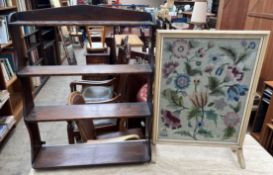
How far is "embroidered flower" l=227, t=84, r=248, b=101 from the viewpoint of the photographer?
100cm


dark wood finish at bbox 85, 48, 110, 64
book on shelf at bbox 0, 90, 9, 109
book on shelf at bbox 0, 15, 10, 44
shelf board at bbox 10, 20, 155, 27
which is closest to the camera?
shelf board at bbox 10, 20, 155, 27

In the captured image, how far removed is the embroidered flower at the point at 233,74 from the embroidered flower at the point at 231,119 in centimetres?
17

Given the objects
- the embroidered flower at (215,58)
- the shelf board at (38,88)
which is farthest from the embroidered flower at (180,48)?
the shelf board at (38,88)

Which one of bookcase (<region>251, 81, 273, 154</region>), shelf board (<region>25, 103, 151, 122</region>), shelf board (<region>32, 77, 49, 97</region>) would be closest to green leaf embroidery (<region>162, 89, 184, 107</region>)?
shelf board (<region>25, 103, 151, 122</region>)

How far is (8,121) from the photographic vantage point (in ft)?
8.13

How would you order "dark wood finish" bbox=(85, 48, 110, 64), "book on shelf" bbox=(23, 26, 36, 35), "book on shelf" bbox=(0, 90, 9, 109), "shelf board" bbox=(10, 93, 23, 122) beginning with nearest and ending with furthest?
"book on shelf" bbox=(0, 90, 9, 109) → "shelf board" bbox=(10, 93, 23, 122) → "dark wood finish" bbox=(85, 48, 110, 64) → "book on shelf" bbox=(23, 26, 36, 35)

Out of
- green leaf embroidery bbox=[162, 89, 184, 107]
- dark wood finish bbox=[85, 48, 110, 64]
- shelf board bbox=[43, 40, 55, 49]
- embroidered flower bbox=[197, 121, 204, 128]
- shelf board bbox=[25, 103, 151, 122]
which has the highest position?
green leaf embroidery bbox=[162, 89, 184, 107]

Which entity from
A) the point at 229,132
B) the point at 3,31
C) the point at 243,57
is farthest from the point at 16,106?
the point at 243,57

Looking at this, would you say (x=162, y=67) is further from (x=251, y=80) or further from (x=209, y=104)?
(x=251, y=80)

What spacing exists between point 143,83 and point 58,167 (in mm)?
1021

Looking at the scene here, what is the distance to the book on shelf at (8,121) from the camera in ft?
7.99

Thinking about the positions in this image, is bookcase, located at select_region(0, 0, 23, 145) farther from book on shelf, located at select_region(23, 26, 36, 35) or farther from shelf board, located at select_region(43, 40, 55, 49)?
shelf board, located at select_region(43, 40, 55, 49)

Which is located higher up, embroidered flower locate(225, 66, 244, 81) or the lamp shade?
the lamp shade

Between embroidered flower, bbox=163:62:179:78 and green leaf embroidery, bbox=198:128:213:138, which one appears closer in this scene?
embroidered flower, bbox=163:62:179:78
